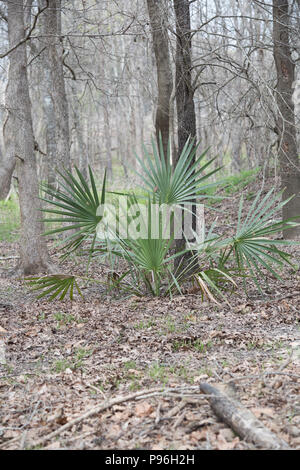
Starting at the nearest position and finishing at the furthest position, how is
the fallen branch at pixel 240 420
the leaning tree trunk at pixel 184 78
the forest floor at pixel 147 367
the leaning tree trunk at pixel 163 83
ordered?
1. the fallen branch at pixel 240 420
2. the forest floor at pixel 147 367
3. the leaning tree trunk at pixel 184 78
4. the leaning tree trunk at pixel 163 83

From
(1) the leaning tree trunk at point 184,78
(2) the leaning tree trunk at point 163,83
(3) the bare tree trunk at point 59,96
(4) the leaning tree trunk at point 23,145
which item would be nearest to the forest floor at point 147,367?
(1) the leaning tree trunk at point 184,78

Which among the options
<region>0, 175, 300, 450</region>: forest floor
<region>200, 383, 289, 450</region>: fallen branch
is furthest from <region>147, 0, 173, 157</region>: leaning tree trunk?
<region>200, 383, 289, 450</region>: fallen branch

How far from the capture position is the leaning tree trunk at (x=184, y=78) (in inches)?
268

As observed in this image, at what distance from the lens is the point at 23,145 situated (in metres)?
8.02

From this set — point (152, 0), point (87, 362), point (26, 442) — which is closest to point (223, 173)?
point (152, 0)

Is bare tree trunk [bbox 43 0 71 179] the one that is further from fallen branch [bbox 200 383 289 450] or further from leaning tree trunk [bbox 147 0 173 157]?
fallen branch [bbox 200 383 289 450]

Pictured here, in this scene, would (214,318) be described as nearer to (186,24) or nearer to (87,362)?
(87,362)

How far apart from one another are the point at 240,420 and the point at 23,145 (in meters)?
6.33

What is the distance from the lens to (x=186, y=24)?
6887 mm

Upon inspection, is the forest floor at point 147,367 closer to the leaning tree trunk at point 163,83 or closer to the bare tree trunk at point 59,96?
the leaning tree trunk at point 163,83

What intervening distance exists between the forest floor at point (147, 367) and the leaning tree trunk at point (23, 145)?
1.68 metres

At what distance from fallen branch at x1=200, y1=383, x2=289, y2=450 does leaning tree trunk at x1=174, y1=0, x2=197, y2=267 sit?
3.53m
